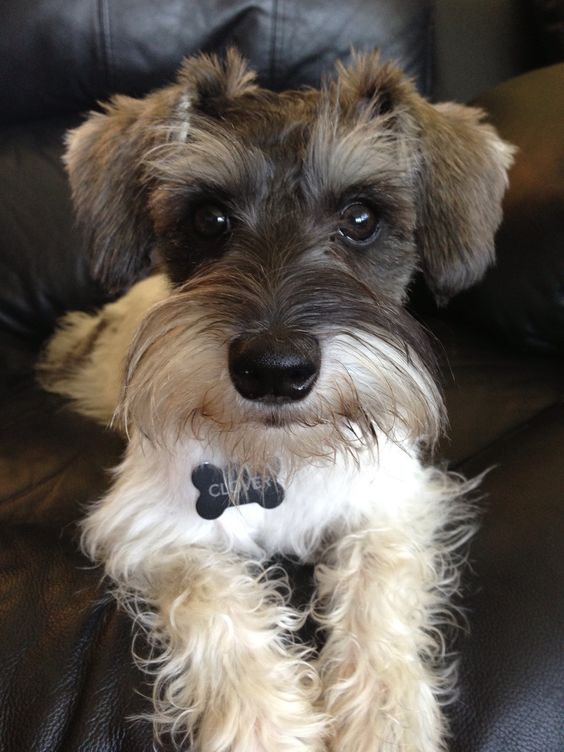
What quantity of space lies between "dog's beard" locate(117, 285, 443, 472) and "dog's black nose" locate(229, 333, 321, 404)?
19mm

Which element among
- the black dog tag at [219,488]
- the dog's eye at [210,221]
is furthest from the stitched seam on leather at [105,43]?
the black dog tag at [219,488]

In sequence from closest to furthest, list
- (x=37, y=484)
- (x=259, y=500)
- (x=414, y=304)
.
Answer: (x=259, y=500) < (x=37, y=484) < (x=414, y=304)

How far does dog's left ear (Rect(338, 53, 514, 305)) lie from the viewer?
174cm

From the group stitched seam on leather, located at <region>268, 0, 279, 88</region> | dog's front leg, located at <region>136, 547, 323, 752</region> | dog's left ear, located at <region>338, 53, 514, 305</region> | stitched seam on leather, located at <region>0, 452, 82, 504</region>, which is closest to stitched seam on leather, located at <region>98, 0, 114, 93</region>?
stitched seam on leather, located at <region>268, 0, 279, 88</region>

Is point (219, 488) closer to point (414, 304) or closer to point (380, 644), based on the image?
point (380, 644)

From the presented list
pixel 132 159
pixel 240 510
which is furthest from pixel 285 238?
pixel 240 510

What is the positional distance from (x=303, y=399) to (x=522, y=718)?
2.34 ft

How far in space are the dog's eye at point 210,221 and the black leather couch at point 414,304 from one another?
0.79 meters

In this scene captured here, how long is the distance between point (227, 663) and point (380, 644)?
1.07ft

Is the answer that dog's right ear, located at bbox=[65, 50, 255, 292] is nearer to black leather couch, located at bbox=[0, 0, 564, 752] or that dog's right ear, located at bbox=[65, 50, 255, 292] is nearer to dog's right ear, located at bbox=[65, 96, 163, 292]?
dog's right ear, located at bbox=[65, 96, 163, 292]

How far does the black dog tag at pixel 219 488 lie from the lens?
1605 mm

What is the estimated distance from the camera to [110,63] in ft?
9.12

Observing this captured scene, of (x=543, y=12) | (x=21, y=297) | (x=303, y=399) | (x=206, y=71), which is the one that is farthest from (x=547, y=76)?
(x=21, y=297)

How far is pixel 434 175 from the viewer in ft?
5.75
